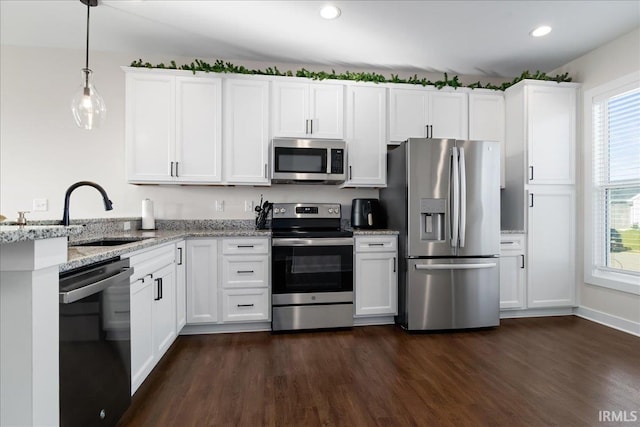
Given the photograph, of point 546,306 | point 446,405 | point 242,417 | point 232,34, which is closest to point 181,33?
point 232,34

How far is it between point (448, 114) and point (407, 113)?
0.48 metres

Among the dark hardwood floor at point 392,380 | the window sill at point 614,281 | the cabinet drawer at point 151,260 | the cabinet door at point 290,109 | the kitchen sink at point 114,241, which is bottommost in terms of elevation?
the dark hardwood floor at point 392,380

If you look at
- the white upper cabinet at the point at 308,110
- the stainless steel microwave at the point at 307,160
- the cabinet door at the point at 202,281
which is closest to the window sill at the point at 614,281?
the stainless steel microwave at the point at 307,160

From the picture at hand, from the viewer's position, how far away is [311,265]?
2973 millimetres

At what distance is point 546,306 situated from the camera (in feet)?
11.0

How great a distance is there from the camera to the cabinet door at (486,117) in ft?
11.6

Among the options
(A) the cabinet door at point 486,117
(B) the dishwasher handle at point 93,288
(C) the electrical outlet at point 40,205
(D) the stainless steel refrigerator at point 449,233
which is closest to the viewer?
(B) the dishwasher handle at point 93,288

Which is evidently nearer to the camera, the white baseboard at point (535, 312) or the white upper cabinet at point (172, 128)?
the white upper cabinet at point (172, 128)

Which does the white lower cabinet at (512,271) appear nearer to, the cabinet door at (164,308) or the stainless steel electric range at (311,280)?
the stainless steel electric range at (311,280)

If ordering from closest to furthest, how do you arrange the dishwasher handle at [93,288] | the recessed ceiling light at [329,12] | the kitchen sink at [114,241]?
the dishwasher handle at [93,288]
the kitchen sink at [114,241]
the recessed ceiling light at [329,12]

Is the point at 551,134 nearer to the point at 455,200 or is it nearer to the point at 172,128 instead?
the point at 455,200

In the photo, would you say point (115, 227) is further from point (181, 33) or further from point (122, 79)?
point (181, 33)

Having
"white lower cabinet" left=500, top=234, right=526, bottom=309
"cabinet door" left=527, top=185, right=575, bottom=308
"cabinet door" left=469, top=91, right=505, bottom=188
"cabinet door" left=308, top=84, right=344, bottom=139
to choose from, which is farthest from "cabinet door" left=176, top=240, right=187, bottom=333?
"cabinet door" left=527, top=185, right=575, bottom=308

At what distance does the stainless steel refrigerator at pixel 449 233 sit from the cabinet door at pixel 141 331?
2.12m
